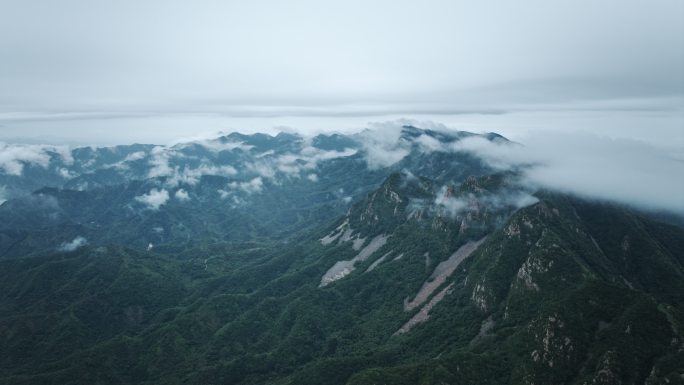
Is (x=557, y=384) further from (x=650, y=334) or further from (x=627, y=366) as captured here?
(x=650, y=334)

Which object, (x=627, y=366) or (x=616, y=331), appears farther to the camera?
(x=616, y=331)

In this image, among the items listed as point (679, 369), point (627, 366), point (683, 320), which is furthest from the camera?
point (683, 320)

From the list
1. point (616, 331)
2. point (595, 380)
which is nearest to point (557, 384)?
point (595, 380)

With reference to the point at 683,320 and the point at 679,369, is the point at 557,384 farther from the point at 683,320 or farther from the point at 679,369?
the point at 683,320

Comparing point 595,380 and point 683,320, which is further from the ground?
point 683,320

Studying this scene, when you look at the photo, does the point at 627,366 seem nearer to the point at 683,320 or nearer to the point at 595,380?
the point at 595,380

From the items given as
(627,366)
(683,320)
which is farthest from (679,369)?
(683,320)

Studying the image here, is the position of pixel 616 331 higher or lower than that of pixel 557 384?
higher

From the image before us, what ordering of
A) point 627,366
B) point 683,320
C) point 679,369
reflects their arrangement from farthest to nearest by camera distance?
point 683,320 < point 627,366 < point 679,369
